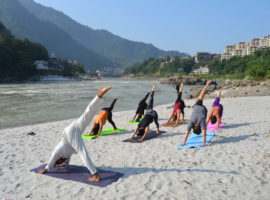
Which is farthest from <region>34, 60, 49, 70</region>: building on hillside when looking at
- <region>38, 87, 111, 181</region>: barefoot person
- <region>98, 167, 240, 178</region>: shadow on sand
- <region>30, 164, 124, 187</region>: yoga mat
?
<region>38, 87, 111, 181</region>: barefoot person

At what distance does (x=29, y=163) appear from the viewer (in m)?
5.80

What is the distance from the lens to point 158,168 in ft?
17.2

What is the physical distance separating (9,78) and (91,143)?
263 ft

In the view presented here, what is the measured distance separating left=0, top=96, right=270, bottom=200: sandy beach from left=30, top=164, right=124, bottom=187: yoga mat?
5.3 inches

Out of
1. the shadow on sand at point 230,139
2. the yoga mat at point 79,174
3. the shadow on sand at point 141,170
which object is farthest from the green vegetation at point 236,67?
the yoga mat at point 79,174

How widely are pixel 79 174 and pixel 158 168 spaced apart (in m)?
1.97

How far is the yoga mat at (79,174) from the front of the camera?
4.51m

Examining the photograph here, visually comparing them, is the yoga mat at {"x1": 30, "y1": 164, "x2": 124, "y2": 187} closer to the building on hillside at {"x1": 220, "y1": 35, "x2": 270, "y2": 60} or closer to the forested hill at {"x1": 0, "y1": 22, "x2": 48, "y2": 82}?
the forested hill at {"x1": 0, "y1": 22, "x2": 48, "y2": 82}

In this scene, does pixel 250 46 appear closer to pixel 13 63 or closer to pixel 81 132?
pixel 13 63

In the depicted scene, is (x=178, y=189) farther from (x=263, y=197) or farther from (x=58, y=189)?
(x=58, y=189)

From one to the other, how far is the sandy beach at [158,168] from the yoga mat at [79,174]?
0.13 meters

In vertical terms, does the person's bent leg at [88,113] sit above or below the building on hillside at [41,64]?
below

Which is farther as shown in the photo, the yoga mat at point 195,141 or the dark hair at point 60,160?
the yoga mat at point 195,141

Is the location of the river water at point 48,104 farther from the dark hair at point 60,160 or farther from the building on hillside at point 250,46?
the building on hillside at point 250,46
